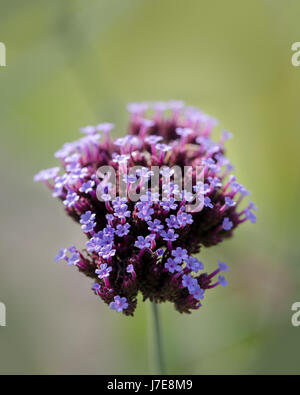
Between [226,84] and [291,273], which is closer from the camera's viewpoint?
[291,273]

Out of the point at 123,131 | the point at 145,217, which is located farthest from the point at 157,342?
the point at 123,131

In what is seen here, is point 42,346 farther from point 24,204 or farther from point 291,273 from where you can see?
point 291,273

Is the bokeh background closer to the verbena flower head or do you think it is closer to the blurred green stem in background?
the blurred green stem in background

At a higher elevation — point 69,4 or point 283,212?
point 69,4

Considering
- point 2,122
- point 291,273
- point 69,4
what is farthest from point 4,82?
point 291,273

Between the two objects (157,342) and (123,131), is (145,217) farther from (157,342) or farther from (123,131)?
(123,131)
